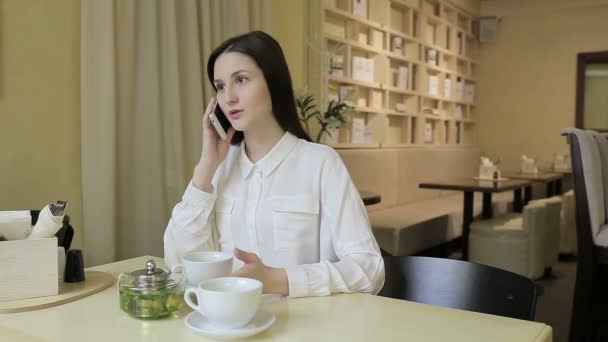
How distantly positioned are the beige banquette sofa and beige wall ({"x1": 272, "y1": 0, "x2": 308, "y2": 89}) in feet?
2.34

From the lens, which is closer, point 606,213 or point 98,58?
point 98,58

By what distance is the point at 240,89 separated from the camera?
1.30 m

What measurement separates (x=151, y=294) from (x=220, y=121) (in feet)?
1.89

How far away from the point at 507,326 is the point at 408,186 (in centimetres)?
460

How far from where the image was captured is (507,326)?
877 mm

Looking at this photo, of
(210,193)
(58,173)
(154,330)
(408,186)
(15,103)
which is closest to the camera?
(154,330)

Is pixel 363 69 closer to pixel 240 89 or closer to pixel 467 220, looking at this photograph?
pixel 467 220

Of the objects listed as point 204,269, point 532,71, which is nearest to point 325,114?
point 204,269

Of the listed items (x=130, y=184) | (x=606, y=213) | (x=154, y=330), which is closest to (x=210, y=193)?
(x=154, y=330)

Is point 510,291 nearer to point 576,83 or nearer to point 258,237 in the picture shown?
point 258,237

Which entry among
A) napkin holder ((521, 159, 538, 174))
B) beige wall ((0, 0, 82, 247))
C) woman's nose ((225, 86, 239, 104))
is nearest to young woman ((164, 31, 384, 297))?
woman's nose ((225, 86, 239, 104))

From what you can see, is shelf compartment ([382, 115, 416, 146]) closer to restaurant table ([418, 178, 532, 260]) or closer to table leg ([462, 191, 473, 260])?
restaurant table ([418, 178, 532, 260])

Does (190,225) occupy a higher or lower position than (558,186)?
higher

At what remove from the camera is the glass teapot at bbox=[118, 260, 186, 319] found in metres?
0.90
